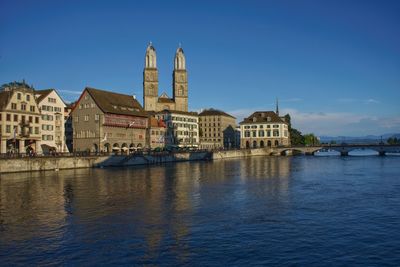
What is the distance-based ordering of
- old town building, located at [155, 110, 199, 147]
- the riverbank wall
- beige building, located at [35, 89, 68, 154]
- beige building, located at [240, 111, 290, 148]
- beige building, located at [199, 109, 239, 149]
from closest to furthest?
the riverbank wall → beige building, located at [35, 89, 68, 154] → old town building, located at [155, 110, 199, 147] → beige building, located at [240, 111, 290, 148] → beige building, located at [199, 109, 239, 149]

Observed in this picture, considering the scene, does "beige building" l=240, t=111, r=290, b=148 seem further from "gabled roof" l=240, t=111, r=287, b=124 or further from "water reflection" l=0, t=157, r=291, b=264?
"water reflection" l=0, t=157, r=291, b=264

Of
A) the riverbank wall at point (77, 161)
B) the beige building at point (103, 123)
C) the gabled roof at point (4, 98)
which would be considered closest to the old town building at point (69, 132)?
the beige building at point (103, 123)

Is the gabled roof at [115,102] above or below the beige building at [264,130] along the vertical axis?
above

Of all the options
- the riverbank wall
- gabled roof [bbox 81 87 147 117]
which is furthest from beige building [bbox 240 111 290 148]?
gabled roof [bbox 81 87 147 117]

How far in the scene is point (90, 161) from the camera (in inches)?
3041

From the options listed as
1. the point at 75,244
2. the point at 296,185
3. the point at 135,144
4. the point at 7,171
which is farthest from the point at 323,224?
the point at 135,144

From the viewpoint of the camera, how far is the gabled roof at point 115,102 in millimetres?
93875

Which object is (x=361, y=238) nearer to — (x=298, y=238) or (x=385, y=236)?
(x=385, y=236)

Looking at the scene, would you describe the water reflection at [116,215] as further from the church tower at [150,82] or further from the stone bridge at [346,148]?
the church tower at [150,82]

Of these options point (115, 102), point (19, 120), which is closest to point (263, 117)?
point (115, 102)

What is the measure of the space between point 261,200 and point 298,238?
13.1 metres

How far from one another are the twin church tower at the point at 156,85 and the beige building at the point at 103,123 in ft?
194

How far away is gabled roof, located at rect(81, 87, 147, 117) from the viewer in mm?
93875

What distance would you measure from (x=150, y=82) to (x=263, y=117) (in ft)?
154
